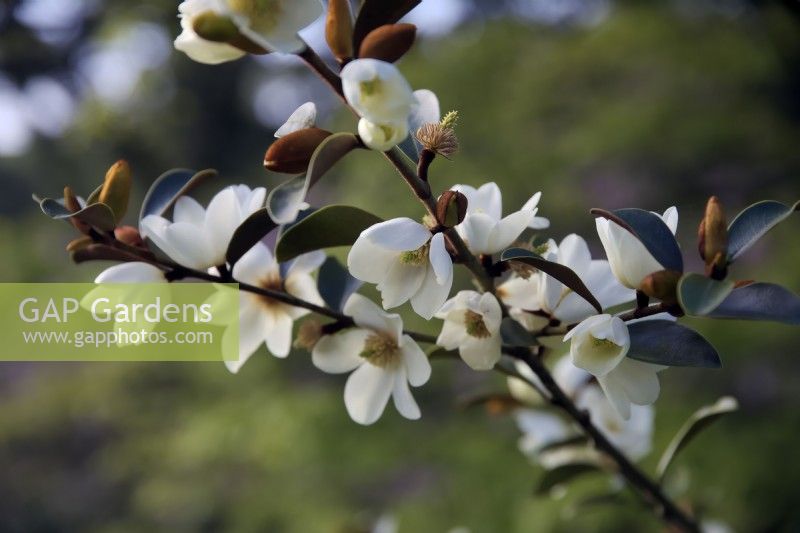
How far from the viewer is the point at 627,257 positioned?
28 cm

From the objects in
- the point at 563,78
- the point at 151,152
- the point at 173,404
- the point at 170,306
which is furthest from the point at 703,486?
the point at 151,152

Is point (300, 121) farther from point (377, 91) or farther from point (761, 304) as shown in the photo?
point (761, 304)

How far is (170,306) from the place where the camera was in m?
0.34

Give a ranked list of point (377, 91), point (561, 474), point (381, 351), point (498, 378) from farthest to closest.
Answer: point (498, 378)
point (561, 474)
point (381, 351)
point (377, 91)

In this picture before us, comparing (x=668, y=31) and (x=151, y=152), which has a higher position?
(x=668, y=31)

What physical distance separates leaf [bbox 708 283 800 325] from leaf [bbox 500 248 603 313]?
0.16ft

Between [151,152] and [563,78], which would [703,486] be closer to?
[563,78]

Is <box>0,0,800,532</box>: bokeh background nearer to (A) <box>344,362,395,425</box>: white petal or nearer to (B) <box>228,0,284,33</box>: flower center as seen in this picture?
(A) <box>344,362,395,425</box>: white petal

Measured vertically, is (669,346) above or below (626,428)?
above

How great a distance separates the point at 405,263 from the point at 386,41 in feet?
0.28

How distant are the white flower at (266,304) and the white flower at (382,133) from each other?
0.12 meters

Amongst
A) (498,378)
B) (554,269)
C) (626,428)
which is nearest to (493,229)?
(554,269)

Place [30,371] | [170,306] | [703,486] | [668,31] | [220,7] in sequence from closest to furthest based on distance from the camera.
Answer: [220,7] → [170,306] → [703,486] → [668,31] → [30,371]

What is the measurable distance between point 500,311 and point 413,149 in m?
0.08
